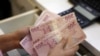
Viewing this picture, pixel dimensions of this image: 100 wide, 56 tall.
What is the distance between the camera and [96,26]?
0.85 metres

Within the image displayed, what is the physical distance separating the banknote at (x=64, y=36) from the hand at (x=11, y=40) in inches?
4.1

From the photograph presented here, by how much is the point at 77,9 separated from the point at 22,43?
0.30m

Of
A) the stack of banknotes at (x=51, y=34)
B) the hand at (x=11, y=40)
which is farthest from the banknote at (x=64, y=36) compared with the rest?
the hand at (x=11, y=40)

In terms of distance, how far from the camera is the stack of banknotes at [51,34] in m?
0.79

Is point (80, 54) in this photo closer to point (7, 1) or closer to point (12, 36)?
point (12, 36)

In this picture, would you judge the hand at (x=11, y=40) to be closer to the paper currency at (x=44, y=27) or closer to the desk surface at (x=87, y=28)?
the paper currency at (x=44, y=27)

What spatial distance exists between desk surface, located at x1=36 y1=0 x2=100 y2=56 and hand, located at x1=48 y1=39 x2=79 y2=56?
6cm

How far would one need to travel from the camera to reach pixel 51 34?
0.80 metres

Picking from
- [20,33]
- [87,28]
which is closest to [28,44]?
[20,33]

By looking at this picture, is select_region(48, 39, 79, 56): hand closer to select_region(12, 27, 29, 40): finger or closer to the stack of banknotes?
the stack of banknotes

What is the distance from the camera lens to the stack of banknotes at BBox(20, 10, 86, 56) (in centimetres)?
79

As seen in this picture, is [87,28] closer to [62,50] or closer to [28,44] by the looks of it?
[62,50]

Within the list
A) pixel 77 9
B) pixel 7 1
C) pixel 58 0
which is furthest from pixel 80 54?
pixel 7 1

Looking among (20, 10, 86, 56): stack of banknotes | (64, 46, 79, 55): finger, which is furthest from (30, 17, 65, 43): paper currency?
(64, 46, 79, 55): finger
